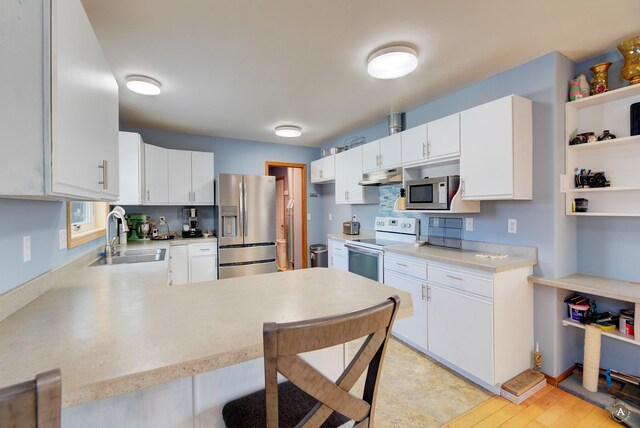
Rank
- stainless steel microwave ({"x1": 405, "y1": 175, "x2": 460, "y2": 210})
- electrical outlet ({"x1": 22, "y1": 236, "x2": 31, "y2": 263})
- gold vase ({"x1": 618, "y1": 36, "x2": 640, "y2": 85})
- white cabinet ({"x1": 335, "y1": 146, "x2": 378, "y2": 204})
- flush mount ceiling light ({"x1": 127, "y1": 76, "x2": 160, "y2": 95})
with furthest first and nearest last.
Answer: white cabinet ({"x1": 335, "y1": 146, "x2": 378, "y2": 204})
stainless steel microwave ({"x1": 405, "y1": 175, "x2": 460, "y2": 210})
flush mount ceiling light ({"x1": 127, "y1": 76, "x2": 160, "y2": 95})
gold vase ({"x1": 618, "y1": 36, "x2": 640, "y2": 85})
electrical outlet ({"x1": 22, "y1": 236, "x2": 31, "y2": 263})

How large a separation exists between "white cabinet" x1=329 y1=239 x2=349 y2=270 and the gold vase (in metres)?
2.87

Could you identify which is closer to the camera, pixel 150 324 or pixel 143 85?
pixel 150 324

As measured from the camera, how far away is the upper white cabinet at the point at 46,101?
2.34ft

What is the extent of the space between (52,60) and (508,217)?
2917 millimetres

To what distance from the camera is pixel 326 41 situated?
77.7 inches

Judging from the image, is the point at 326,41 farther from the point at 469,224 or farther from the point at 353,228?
the point at 353,228

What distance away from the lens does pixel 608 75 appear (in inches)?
82.9

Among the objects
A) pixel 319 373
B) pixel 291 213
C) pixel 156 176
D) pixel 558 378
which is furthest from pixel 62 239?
pixel 291 213

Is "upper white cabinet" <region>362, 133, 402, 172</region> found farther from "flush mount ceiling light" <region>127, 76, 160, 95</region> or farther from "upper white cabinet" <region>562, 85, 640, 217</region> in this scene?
"flush mount ceiling light" <region>127, 76, 160, 95</region>

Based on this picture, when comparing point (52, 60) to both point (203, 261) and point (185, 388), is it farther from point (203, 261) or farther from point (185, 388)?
point (203, 261)

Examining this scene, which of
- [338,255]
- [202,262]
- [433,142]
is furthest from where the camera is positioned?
[338,255]

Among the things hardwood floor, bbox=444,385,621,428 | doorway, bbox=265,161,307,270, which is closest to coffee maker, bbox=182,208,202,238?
doorway, bbox=265,161,307,270

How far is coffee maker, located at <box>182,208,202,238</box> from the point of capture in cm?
408

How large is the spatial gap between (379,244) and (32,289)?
284 cm
